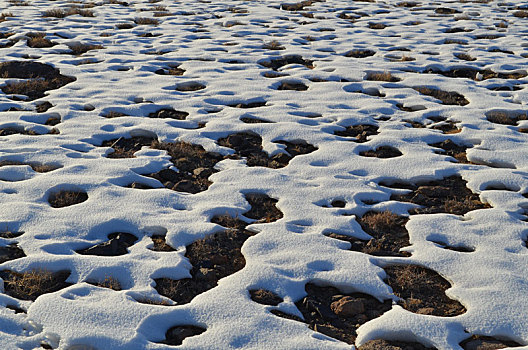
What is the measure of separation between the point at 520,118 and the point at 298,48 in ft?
22.2

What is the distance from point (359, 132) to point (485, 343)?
16.6ft

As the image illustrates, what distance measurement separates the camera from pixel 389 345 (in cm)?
417

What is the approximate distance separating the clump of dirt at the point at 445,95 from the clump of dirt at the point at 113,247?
705 centimetres

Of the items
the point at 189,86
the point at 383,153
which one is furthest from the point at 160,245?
the point at 189,86

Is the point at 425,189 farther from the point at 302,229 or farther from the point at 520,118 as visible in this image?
the point at 520,118

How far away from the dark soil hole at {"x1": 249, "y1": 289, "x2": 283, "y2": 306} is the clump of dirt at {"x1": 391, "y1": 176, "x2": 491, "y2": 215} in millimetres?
2422

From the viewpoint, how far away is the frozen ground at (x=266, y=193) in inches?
171

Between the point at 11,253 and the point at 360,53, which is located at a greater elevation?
the point at 360,53

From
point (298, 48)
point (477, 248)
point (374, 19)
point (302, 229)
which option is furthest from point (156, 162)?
point (374, 19)

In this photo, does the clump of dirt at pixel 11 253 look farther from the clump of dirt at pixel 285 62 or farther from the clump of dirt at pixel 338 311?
the clump of dirt at pixel 285 62

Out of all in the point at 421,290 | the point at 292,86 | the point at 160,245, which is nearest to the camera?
the point at 421,290

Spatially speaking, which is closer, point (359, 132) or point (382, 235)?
point (382, 235)

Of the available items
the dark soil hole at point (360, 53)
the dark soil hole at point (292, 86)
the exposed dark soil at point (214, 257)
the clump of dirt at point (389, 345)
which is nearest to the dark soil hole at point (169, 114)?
the dark soil hole at point (292, 86)

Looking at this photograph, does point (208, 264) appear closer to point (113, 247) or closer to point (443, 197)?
point (113, 247)
